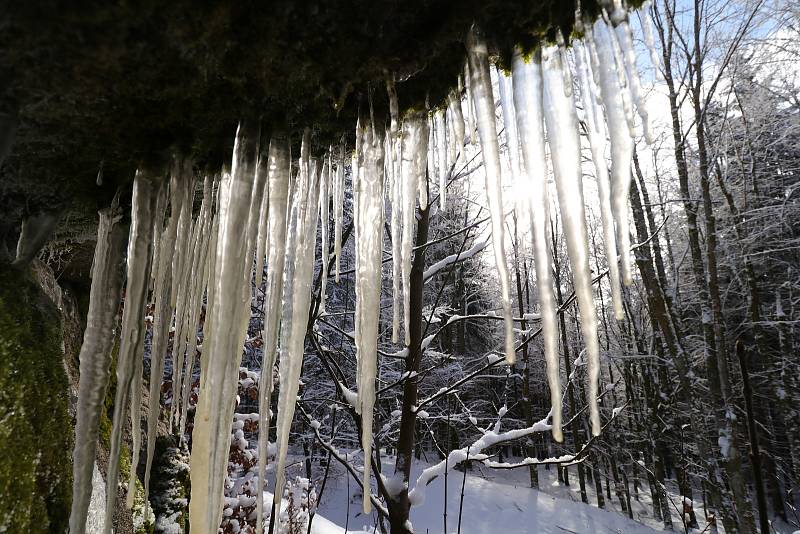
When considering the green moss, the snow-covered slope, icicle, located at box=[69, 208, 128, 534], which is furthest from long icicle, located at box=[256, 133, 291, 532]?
the snow-covered slope

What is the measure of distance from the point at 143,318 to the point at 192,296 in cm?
42

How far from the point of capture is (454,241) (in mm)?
12047

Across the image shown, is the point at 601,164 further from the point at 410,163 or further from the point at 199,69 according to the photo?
the point at 199,69

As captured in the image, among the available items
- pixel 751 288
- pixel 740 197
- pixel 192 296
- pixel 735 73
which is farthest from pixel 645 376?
pixel 192 296

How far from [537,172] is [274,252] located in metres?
0.85

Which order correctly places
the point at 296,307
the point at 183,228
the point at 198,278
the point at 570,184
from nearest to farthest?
the point at 570,184
the point at 296,307
the point at 183,228
the point at 198,278

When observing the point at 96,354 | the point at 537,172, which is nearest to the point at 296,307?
the point at 96,354

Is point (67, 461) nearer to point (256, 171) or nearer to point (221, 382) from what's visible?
point (221, 382)

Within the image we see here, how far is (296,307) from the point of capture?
4.97 feet

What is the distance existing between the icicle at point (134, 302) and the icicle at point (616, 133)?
4.59ft

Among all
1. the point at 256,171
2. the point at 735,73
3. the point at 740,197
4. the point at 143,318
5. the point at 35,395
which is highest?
the point at 735,73

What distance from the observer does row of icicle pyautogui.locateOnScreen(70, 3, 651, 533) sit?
1.19 m

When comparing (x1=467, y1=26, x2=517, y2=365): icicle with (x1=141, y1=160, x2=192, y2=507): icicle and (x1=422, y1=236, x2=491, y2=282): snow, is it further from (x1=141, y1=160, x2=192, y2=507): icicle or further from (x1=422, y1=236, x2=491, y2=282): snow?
(x1=422, y1=236, x2=491, y2=282): snow

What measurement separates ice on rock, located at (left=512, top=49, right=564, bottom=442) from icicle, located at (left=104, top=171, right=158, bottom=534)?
1170 mm
